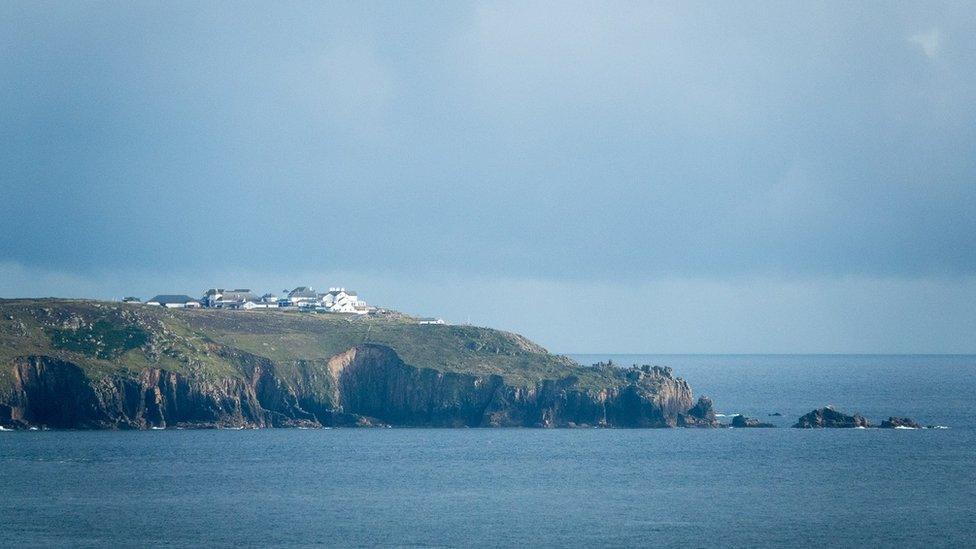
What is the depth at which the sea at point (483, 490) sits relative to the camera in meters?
114

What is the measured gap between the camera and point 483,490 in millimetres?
142500

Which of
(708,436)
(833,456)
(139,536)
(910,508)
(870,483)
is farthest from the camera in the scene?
(708,436)

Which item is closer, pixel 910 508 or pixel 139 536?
pixel 139 536

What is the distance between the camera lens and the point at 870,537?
4478 inches

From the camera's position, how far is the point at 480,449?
7151 inches

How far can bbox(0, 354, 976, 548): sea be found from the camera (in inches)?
4483

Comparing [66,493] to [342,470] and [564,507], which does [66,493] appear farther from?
[564,507]

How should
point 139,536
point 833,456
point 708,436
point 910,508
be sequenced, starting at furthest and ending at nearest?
point 708,436, point 833,456, point 910,508, point 139,536

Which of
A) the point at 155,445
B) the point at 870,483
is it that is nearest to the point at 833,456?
the point at 870,483

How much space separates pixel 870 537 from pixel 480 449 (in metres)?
75.0

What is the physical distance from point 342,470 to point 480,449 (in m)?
29.2

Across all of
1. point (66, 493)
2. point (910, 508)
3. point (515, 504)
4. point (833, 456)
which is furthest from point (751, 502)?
point (66, 493)

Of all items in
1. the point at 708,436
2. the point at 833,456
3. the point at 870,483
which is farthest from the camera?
the point at 708,436

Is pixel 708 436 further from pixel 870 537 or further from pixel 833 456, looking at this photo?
pixel 870 537
